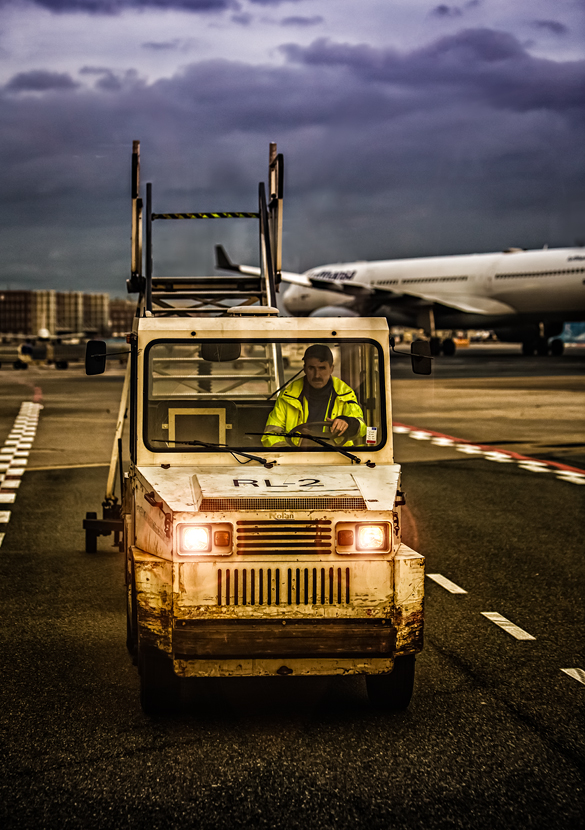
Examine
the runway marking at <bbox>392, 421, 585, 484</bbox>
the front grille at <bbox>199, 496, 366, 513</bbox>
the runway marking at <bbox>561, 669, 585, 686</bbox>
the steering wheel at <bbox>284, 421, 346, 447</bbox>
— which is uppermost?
the steering wheel at <bbox>284, 421, 346, 447</bbox>

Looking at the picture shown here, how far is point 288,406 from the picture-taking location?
602cm

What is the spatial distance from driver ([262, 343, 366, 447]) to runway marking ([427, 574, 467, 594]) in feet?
7.40

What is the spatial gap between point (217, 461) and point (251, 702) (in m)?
1.31

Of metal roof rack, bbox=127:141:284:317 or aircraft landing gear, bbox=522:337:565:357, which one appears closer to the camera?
metal roof rack, bbox=127:141:284:317

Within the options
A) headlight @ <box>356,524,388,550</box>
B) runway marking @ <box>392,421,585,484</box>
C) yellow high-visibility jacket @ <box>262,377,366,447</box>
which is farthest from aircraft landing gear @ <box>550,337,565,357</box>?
headlight @ <box>356,524,388,550</box>

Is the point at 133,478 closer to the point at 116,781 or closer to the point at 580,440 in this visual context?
the point at 116,781

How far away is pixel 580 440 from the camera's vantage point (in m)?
17.9

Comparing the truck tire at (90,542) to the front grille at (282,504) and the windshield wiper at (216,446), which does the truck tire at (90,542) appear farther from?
the front grille at (282,504)

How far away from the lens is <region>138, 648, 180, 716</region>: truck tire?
4.86m

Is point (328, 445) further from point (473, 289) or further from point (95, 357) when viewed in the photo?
point (473, 289)

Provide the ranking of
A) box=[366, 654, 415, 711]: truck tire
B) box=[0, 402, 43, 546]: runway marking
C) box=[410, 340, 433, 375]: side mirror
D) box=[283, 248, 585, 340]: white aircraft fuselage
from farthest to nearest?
1. box=[283, 248, 585, 340]: white aircraft fuselage
2. box=[0, 402, 43, 546]: runway marking
3. box=[410, 340, 433, 375]: side mirror
4. box=[366, 654, 415, 711]: truck tire

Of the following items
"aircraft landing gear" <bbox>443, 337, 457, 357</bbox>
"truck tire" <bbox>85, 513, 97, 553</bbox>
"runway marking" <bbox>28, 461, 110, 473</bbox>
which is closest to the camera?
"truck tire" <bbox>85, 513, 97, 553</bbox>

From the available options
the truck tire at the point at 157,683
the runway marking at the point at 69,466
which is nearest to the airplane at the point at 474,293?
the runway marking at the point at 69,466

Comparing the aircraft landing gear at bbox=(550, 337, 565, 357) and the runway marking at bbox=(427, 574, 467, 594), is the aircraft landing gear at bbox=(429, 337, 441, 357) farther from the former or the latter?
the runway marking at bbox=(427, 574, 467, 594)
